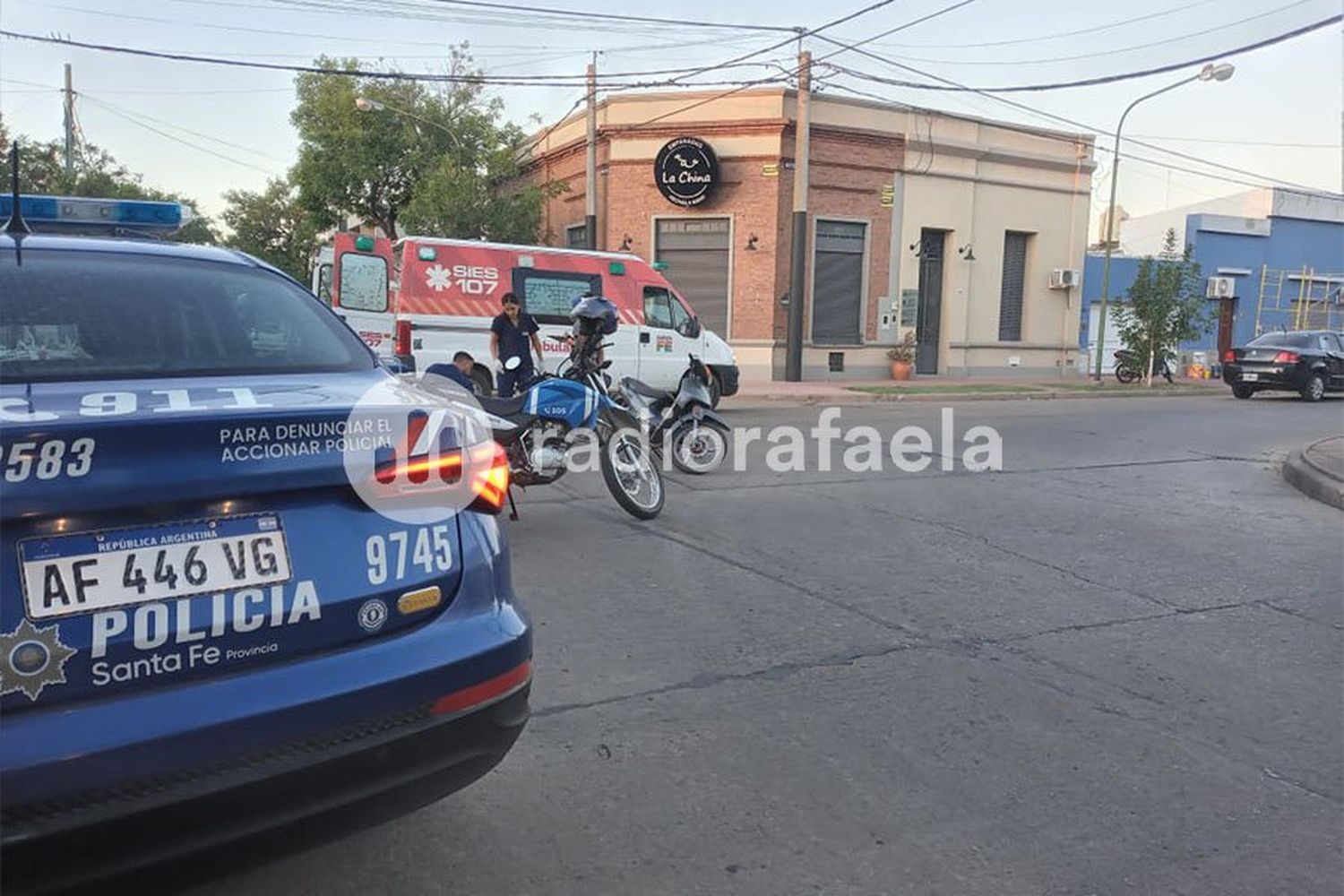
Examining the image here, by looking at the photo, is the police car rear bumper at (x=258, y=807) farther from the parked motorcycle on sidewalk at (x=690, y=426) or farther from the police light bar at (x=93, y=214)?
the parked motorcycle on sidewalk at (x=690, y=426)

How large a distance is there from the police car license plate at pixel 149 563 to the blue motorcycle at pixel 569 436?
4672 millimetres

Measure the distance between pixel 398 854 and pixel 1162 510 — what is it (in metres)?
7.54

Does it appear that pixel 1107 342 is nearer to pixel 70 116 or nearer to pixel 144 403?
pixel 144 403

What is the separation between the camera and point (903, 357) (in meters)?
Answer: 25.1

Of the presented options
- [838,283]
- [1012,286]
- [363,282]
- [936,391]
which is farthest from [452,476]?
[1012,286]

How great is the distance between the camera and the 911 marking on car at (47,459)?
189 cm

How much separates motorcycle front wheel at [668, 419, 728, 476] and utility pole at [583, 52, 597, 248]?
1526cm

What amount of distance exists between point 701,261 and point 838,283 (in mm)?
3643

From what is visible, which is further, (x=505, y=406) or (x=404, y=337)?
(x=404, y=337)

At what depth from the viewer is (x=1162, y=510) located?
8336 millimetres

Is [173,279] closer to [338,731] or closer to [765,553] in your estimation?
[338,731]

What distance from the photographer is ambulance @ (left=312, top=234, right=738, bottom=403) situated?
13.9 m

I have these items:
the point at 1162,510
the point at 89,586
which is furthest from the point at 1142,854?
the point at 1162,510

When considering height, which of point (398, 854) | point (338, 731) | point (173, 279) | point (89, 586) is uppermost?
point (173, 279)
